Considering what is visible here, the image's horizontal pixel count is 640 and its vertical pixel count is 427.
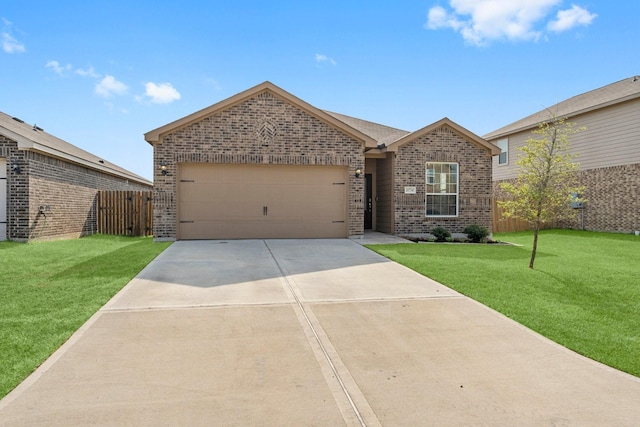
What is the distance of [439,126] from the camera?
14.8 metres

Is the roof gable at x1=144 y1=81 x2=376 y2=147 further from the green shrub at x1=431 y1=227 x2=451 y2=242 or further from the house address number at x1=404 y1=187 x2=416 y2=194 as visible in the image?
the green shrub at x1=431 y1=227 x2=451 y2=242

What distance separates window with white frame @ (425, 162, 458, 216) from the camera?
1503 centimetres

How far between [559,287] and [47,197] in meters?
14.6

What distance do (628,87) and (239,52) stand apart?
16.5m

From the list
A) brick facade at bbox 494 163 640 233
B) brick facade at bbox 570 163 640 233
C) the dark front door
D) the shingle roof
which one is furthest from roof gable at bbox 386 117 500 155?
brick facade at bbox 570 163 640 233

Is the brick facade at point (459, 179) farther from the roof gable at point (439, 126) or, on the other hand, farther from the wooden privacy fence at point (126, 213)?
the wooden privacy fence at point (126, 213)

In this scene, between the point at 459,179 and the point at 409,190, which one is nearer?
the point at 409,190

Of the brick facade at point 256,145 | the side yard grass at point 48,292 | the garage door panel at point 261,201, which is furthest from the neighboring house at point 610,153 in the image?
the side yard grass at point 48,292

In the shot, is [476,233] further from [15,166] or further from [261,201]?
[15,166]

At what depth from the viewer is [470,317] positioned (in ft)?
16.6

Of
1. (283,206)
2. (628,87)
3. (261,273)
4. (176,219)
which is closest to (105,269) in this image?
(261,273)

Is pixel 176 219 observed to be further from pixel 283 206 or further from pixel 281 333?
pixel 281 333

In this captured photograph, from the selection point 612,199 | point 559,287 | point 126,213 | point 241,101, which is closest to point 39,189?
point 126,213

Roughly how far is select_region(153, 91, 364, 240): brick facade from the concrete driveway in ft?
23.1
